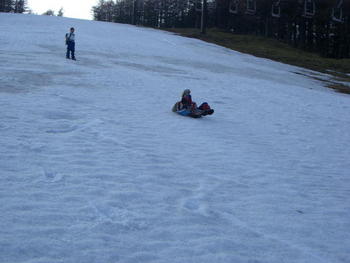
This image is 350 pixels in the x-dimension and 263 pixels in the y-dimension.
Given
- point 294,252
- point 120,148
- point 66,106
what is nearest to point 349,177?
point 294,252

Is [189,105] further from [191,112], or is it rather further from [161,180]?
[161,180]

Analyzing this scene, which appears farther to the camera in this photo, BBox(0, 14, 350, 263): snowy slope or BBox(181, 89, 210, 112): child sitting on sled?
BBox(181, 89, 210, 112): child sitting on sled

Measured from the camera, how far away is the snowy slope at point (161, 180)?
400 cm

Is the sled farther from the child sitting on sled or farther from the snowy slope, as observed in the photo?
the snowy slope

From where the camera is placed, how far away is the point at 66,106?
33.6ft

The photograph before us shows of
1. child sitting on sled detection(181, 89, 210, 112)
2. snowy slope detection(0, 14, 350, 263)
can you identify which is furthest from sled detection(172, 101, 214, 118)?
snowy slope detection(0, 14, 350, 263)

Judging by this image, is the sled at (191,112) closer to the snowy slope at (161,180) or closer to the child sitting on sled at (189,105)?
the child sitting on sled at (189,105)

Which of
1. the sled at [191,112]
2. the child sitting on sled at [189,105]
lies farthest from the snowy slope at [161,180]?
the child sitting on sled at [189,105]

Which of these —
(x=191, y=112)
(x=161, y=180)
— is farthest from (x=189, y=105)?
(x=161, y=180)

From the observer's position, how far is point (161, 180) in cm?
589

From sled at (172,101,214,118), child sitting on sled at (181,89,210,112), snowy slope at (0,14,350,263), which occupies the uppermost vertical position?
child sitting on sled at (181,89,210,112)

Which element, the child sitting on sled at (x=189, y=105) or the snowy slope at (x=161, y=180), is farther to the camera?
the child sitting on sled at (x=189, y=105)

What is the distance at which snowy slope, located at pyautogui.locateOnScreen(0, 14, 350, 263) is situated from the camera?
157 inches

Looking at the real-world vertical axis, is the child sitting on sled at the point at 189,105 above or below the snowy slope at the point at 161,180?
above
